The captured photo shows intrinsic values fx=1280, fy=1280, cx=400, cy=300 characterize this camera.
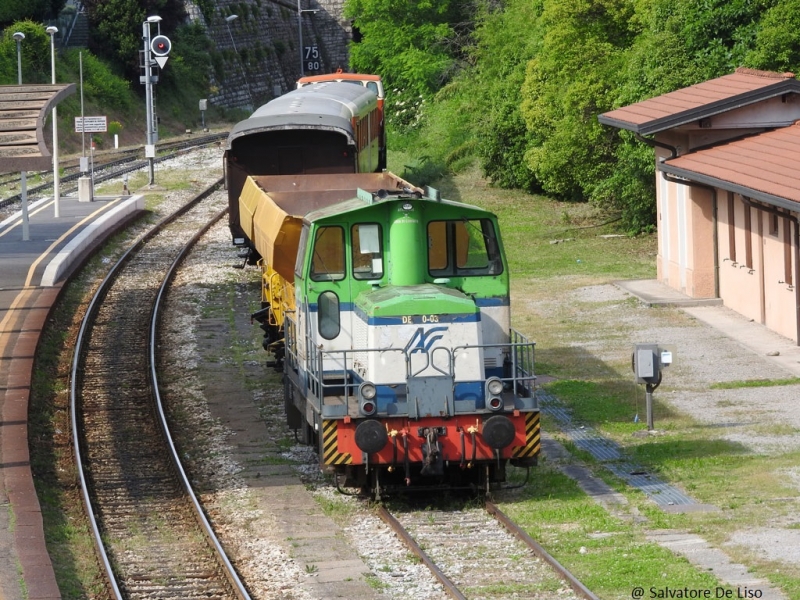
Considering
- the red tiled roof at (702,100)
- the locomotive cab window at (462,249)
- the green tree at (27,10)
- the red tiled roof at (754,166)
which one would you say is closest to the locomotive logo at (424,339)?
the locomotive cab window at (462,249)

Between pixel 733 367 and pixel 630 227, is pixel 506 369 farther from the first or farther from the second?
pixel 630 227

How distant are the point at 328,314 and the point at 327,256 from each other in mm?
608

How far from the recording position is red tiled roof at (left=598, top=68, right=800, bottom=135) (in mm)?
23297

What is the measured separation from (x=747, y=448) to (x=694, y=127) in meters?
10.7

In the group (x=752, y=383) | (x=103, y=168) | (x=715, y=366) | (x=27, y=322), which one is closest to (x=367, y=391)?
(x=752, y=383)

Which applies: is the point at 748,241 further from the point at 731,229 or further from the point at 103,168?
the point at 103,168

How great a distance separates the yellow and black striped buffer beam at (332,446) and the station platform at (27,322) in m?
2.81

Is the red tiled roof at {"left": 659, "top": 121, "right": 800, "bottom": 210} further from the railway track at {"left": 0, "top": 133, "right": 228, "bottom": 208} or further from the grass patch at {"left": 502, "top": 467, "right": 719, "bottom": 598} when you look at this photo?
the railway track at {"left": 0, "top": 133, "right": 228, "bottom": 208}

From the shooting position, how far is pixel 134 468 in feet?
50.2

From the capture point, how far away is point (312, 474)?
14.5 m

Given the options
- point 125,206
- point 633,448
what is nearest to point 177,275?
point 125,206

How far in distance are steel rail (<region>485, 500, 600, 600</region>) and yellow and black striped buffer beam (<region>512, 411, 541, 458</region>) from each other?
61 cm

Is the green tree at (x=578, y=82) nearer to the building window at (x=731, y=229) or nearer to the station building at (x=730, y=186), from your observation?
the station building at (x=730, y=186)

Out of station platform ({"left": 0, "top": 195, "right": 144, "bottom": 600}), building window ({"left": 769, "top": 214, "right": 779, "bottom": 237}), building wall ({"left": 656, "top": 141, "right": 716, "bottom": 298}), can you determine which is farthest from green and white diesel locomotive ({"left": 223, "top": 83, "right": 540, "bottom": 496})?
building wall ({"left": 656, "top": 141, "right": 716, "bottom": 298})
